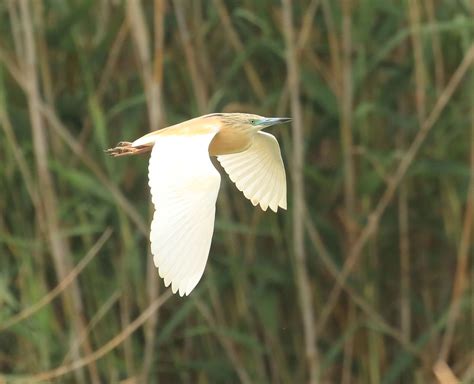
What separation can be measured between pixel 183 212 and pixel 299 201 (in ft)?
3.28

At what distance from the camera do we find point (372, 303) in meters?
2.47

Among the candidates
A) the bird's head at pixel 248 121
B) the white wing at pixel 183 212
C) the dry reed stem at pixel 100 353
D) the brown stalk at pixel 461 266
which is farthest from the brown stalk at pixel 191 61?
the white wing at pixel 183 212

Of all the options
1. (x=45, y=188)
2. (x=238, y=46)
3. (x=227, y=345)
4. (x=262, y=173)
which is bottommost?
(x=227, y=345)

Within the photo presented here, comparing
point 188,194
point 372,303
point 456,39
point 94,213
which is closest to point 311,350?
point 372,303

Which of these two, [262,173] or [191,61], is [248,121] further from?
[191,61]

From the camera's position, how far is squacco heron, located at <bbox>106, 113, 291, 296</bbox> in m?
1.26

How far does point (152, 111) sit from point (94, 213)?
0.87 feet

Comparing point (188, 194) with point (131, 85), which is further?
point (131, 85)

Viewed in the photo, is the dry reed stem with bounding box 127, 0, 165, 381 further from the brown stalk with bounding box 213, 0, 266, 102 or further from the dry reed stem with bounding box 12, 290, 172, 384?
the dry reed stem with bounding box 12, 290, 172, 384

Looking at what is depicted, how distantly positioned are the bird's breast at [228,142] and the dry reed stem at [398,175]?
801mm

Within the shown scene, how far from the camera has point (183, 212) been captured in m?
1.32

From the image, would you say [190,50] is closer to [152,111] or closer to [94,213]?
[152,111]

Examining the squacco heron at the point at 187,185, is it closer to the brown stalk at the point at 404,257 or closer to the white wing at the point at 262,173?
the white wing at the point at 262,173

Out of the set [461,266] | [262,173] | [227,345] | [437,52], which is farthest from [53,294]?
[437,52]
